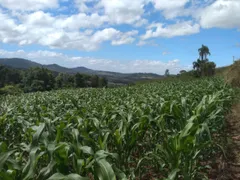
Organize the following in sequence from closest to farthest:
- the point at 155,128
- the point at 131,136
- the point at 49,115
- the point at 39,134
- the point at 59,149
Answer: the point at 59,149, the point at 39,134, the point at 131,136, the point at 155,128, the point at 49,115

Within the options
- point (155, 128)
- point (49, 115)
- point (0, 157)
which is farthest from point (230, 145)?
point (0, 157)

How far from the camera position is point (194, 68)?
2499 inches

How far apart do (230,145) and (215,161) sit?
1.28m

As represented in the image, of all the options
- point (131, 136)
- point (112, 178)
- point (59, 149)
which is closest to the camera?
point (112, 178)

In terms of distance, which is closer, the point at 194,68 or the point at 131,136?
the point at 131,136

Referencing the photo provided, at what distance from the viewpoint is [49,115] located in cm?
487

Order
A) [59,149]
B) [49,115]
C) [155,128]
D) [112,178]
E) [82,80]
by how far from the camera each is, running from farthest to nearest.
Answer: [82,80]
[49,115]
[155,128]
[59,149]
[112,178]

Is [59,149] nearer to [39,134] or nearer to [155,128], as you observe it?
[39,134]

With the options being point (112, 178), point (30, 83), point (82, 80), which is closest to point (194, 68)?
point (82, 80)

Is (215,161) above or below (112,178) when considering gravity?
below

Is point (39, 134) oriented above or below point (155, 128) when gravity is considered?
above

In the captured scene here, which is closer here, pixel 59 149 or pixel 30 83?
pixel 59 149

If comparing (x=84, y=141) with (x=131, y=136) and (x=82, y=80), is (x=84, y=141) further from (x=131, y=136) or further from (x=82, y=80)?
(x=82, y=80)

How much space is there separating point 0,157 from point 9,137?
12.2ft
